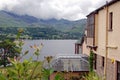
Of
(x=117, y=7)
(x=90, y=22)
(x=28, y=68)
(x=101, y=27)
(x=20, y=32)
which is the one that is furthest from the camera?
(x=90, y=22)

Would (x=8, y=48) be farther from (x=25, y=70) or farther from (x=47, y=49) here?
(x=47, y=49)

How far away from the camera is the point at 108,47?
2056 cm

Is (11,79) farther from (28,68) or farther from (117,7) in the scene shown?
(117,7)

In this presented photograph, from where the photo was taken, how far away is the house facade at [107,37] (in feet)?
60.7

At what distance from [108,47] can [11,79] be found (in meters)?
18.8

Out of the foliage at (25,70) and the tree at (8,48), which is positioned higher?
the tree at (8,48)

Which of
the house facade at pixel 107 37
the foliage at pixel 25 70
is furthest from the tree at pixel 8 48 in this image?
the house facade at pixel 107 37

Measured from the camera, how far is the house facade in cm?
1852

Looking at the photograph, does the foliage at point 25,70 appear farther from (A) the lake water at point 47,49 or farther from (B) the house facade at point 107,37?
(B) the house facade at point 107,37

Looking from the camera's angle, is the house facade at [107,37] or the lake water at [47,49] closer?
the lake water at [47,49]

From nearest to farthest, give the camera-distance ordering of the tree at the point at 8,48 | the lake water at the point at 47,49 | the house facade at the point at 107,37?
1. the tree at the point at 8,48
2. the lake water at the point at 47,49
3. the house facade at the point at 107,37

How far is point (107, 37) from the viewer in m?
20.8

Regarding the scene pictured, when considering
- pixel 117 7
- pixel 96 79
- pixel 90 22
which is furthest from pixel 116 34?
pixel 96 79

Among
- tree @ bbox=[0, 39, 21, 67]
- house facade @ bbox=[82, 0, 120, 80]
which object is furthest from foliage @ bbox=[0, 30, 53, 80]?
house facade @ bbox=[82, 0, 120, 80]
